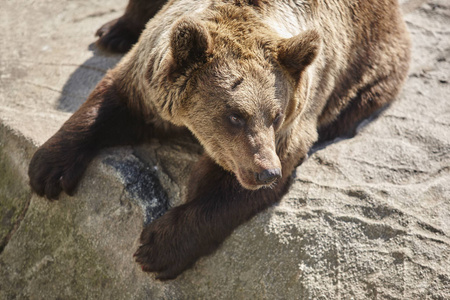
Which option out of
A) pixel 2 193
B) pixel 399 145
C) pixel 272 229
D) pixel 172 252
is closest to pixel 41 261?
pixel 2 193

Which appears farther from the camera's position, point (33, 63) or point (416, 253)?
point (33, 63)

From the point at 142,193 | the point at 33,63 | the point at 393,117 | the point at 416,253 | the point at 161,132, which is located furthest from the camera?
A: the point at 33,63

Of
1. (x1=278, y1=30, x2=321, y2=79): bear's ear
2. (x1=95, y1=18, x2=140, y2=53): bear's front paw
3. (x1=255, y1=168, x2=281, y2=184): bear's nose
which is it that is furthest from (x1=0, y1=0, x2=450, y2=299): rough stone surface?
(x1=278, y1=30, x2=321, y2=79): bear's ear

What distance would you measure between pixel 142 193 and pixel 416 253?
2182 mm

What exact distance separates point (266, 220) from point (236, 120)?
2.91ft

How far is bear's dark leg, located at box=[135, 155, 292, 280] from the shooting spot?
386cm

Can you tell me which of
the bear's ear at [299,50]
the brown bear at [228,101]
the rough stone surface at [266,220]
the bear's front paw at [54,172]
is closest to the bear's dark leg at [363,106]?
the brown bear at [228,101]

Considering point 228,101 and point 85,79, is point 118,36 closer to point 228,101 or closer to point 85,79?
point 85,79

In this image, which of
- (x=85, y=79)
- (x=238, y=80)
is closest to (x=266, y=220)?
(x=238, y=80)

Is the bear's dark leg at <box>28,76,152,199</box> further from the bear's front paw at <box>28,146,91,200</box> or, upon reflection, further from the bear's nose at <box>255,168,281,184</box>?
the bear's nose at <box>255,168,281,184</box>

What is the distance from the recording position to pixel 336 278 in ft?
12.2

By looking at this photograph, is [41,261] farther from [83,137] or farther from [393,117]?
[393,117]

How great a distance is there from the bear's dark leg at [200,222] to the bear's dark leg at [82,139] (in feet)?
2.83

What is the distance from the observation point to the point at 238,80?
3518mm
